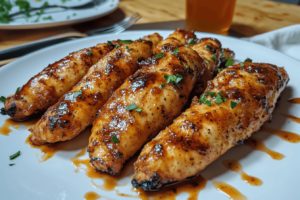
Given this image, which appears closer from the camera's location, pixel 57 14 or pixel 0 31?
pixel 0 31

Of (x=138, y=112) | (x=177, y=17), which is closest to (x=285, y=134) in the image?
(x=138, y=112)

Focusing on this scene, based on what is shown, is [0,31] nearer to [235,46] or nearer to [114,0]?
[114,0]

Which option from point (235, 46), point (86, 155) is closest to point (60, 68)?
point (86, 155)

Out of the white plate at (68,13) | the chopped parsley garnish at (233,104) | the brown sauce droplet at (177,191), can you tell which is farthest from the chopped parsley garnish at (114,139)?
the white plate at (68,13)

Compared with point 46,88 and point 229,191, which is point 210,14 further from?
point 229,191

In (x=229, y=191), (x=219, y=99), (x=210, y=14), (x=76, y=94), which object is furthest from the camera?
(x=210, y=14)

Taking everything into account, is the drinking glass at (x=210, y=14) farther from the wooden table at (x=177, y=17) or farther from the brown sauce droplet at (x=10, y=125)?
the brown sauce droplet at (x=10, y=125)

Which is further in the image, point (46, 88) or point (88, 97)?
point (46, 88)
